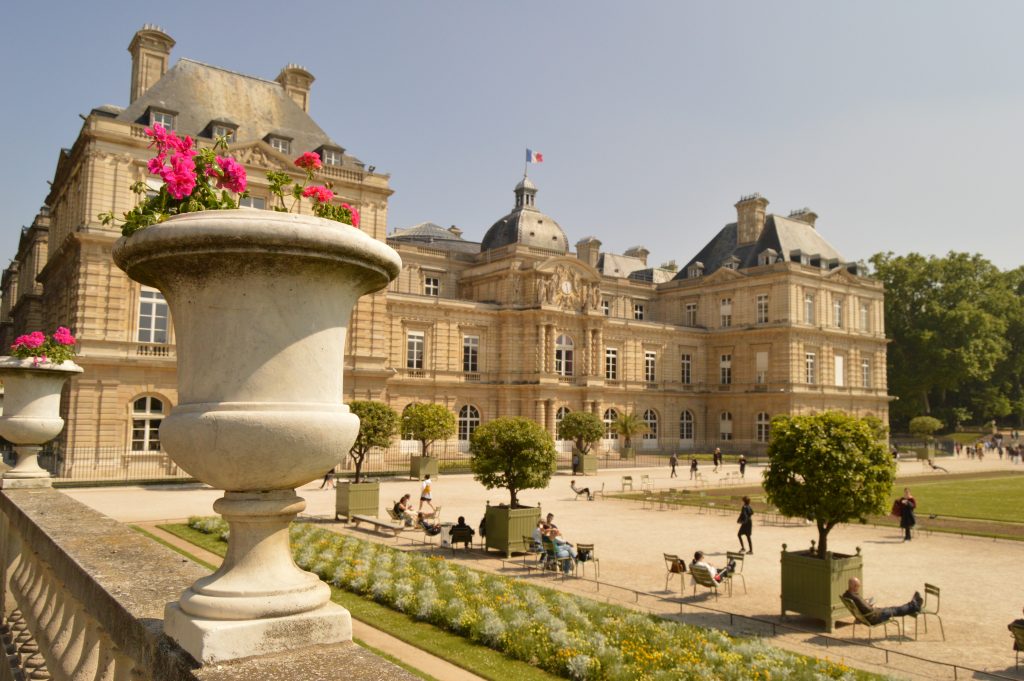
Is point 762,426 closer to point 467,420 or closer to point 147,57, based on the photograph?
point 467,420

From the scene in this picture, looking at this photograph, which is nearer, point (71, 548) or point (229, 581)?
point (229, 581)

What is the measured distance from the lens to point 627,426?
4719cm

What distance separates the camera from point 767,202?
62.2m

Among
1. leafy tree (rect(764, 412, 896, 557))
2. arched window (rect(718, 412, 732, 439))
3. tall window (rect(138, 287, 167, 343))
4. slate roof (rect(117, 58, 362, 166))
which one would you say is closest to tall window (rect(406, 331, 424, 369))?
slate roof (rect(117, 58, 362, 166))

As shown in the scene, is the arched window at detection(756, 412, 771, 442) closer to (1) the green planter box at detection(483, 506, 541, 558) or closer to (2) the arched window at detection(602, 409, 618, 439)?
(2) the arched window at detection(602, 409, 618, 439)

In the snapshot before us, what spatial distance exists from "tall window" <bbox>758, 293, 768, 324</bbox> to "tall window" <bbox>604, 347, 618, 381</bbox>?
11.2m

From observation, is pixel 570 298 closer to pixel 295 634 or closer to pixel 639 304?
pixel 639 304

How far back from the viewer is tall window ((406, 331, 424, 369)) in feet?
145

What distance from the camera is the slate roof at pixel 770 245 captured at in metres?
57.5

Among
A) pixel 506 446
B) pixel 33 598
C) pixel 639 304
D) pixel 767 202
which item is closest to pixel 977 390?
pixel 767 202

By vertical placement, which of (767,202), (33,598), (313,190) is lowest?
(33,598)

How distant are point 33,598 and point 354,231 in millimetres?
4259

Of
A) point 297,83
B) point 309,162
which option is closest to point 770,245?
point 297,83

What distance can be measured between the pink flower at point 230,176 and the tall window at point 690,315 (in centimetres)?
5861
